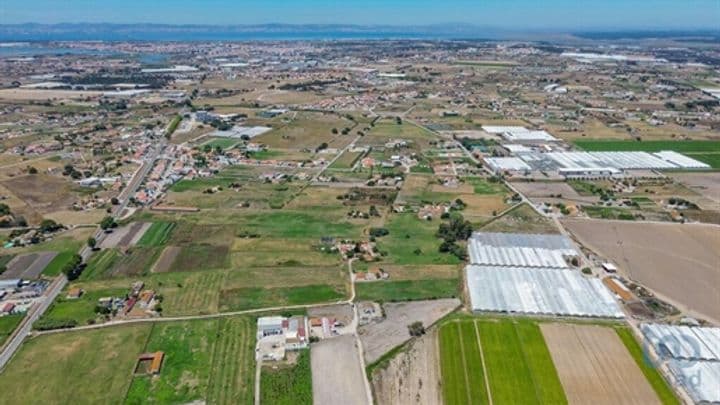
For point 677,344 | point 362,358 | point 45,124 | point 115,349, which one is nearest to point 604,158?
point 677,344

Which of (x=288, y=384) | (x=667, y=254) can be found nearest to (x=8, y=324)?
(x=288, y=384)

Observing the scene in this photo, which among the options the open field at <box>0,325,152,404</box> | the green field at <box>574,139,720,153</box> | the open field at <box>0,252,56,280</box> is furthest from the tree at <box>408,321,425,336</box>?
the green field at <box>574,139,720,153</box>

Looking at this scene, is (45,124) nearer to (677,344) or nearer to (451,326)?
(451,326)

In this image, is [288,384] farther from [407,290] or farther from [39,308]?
[39,308]

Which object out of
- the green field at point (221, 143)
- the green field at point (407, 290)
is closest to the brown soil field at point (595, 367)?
the green field at point (407, 290)

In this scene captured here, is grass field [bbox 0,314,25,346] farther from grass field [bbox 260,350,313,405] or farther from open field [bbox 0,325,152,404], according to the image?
Result: grass field [bbox 260,350,313,405]
